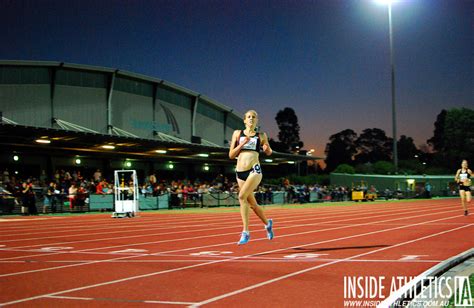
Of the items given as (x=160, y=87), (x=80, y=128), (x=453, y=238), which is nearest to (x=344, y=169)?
(x=160, y=87)

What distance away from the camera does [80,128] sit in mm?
43375

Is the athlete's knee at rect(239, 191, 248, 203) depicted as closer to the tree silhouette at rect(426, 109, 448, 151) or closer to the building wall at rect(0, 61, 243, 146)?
the building wall at rect(0, 61, 243, 146)

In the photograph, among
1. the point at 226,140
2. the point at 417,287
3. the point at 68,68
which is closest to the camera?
the point at 417,287

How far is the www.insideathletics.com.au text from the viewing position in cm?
455

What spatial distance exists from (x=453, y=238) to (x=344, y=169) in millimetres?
60222

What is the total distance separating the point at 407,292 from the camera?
4926 mm

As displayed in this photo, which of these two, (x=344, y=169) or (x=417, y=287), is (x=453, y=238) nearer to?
(x=417, y=287)

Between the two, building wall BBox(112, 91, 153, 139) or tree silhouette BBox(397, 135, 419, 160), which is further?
tree silhouette BBox(397, 135, 419, 160)

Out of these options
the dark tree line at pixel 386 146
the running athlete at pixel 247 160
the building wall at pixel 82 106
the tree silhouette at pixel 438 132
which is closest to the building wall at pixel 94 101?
the building wall at pixel 82 106

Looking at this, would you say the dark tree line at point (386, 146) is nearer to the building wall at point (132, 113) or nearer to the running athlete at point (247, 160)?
the building wall at point (132, 113)

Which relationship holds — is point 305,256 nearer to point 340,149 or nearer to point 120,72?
point 120,72

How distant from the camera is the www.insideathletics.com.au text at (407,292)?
179 inches

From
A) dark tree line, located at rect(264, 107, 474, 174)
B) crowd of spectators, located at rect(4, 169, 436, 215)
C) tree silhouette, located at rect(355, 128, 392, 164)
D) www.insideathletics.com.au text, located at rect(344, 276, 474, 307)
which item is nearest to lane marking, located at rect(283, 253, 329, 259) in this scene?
www.insideathletics.com.au text, located at rect(344, 276, 474, 307)

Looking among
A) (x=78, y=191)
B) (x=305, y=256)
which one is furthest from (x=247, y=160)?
(x=78, y=191)
